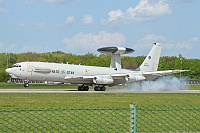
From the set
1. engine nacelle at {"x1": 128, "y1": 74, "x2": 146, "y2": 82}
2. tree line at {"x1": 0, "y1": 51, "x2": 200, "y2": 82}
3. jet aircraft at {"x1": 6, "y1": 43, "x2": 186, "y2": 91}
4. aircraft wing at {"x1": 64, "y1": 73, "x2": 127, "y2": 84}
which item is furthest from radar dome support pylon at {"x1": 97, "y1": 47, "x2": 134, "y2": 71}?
tree line at {"x1": 0, "y1": 51, "x2": 200, "y2": 82}

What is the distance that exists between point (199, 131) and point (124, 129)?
2.25 metres

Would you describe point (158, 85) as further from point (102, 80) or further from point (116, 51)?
point (102, 80)

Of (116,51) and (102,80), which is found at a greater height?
(116,51)

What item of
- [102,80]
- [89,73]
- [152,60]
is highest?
[152,60]

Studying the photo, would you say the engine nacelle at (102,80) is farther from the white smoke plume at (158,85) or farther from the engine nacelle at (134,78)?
the white smoke plume at (158,85)

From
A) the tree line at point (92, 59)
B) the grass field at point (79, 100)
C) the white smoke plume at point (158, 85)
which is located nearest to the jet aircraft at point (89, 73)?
the white smoke plume at point (158, 85)

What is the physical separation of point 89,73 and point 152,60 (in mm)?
10942

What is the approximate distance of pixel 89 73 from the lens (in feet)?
194

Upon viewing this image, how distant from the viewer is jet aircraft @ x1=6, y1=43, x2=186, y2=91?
180 feet

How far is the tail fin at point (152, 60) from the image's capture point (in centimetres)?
6519

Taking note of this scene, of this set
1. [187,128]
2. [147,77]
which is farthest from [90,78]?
[187,128]

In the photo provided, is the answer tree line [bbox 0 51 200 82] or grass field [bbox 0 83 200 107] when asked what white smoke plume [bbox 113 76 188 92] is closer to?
grass field [bbox 0 83 200 107]

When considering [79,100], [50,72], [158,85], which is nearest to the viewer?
[79,100]

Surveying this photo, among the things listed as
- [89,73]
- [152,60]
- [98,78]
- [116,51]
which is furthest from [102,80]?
[152,60]
